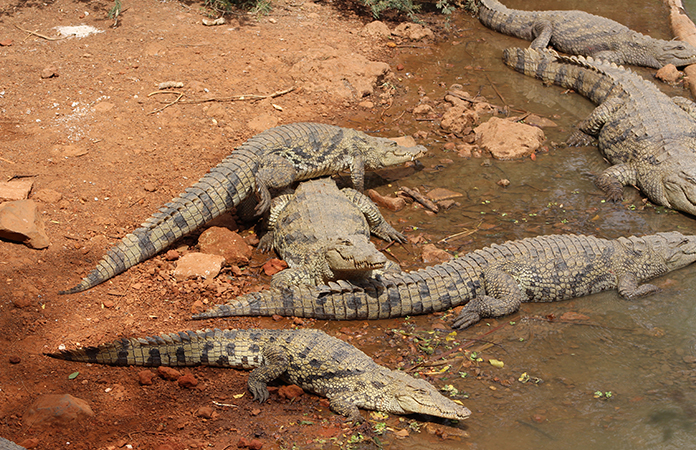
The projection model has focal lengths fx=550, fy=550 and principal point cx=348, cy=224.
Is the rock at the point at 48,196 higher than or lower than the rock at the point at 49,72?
lower

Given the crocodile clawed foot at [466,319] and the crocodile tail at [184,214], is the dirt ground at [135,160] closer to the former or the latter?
the crocodile tail at [184,214]

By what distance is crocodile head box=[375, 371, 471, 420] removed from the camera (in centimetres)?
408

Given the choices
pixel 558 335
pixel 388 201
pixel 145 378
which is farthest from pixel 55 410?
pixel 388 201

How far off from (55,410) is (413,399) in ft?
8.44

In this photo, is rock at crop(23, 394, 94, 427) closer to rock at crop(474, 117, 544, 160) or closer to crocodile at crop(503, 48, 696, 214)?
rock at crop(474, 117, 544, 160)

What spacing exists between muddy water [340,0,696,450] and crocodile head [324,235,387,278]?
2.07 ft

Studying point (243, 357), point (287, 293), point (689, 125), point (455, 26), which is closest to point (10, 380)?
point (243, 357)

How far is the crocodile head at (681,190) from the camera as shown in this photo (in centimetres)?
689

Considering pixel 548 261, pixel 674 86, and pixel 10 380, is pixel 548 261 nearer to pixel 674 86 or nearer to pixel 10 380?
pixel 10 380

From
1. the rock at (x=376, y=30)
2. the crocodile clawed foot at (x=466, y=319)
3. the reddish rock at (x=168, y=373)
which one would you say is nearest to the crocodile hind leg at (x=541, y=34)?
the rock at (x=376, y=30)

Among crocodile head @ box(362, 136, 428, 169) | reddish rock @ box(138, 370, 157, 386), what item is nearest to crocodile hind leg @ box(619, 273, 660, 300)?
crocodile head @ box(362, 136, 428, 169)

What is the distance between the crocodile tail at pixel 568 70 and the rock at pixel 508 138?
177 cm

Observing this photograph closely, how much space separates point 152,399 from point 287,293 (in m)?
1.54

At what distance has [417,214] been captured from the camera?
688 centimetres
